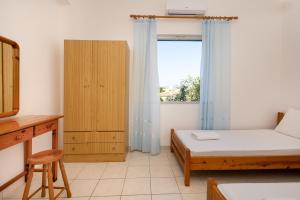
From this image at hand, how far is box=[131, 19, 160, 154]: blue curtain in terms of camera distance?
3.55 m

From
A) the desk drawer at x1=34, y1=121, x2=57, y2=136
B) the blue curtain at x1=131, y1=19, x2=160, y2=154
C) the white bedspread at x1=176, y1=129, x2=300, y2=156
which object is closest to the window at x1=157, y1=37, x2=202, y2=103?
the blue curtain at x1=131, y1=19, x2=160, y2=154

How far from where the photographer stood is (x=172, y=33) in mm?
3709

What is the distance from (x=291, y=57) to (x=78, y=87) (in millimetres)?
3878

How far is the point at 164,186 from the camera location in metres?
2.39

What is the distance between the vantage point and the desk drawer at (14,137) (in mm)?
1561

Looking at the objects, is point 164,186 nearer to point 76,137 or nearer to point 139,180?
point 139,180

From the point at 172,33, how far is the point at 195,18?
20.3 inches

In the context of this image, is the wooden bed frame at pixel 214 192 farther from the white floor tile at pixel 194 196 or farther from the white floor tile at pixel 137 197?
the white floor tile at pixel 137 197

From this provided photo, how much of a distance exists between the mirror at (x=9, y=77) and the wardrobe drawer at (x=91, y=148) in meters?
1.16

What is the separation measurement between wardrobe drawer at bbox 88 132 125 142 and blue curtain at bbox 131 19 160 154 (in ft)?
1.73

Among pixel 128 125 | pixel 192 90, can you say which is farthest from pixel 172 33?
pixel 128 125

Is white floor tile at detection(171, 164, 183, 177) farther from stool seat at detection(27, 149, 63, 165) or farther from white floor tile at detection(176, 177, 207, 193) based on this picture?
stool seat at detection(27, 149, 63, 165)

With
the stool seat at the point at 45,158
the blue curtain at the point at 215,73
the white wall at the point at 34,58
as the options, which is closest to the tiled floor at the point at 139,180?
the white wall at the point at 34,58

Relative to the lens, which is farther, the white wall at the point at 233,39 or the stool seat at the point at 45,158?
the white wall at the point at 233,39
